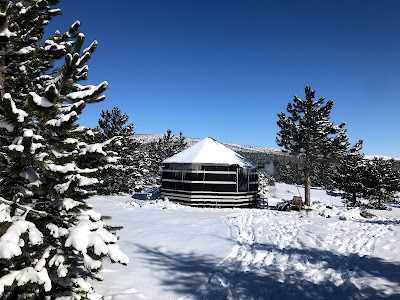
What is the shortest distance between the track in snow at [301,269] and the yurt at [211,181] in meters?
10.5

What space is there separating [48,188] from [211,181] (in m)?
19.3

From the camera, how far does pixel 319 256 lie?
946 cm

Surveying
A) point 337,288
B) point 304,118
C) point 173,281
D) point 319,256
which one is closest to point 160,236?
point 173,281

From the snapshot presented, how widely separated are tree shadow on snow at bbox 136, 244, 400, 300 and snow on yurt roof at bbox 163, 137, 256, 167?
14.2 m

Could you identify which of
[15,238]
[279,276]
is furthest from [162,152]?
[15,238]

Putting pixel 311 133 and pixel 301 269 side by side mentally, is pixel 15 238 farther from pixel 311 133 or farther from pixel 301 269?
pixel 311 133

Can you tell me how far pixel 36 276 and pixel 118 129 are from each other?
27.8 m

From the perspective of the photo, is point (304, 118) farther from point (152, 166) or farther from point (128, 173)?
point (152, 166)

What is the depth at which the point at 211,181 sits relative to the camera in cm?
2359

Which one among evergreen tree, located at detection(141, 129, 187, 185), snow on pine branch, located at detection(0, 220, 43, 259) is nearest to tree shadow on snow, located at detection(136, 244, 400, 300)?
snow on pine branch, located at detection(0, 220, 43, 259)

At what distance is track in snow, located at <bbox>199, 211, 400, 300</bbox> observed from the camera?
6645 millimetres

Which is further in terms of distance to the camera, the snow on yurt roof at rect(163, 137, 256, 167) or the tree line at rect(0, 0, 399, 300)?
the snow on yurt roof at rect(163, 137, 256, 167)

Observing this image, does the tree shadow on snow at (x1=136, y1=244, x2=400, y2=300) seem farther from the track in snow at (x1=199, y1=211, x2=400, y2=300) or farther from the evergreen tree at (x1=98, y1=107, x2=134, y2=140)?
the evergreen tree at (x1=98, y1=107, x2=134, y2=140)

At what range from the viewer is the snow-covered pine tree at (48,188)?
4.01m
